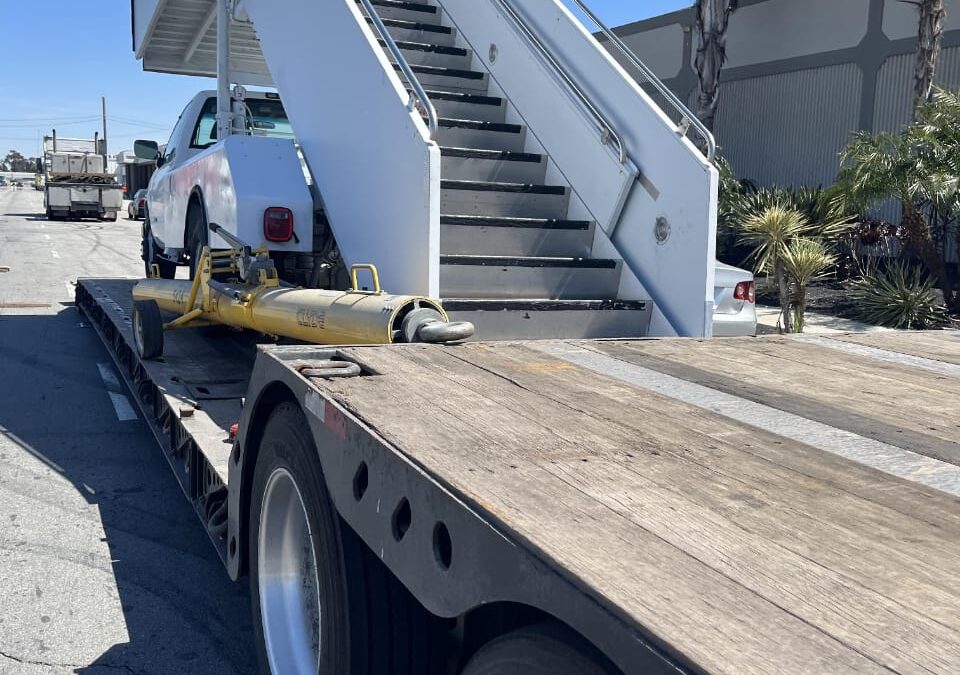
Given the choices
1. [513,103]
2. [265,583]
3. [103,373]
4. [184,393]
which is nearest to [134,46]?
[103,373]

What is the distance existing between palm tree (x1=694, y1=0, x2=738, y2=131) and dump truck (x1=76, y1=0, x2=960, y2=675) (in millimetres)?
9982

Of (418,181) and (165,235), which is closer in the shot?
(418,181)

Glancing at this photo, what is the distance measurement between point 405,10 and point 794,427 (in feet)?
21.5

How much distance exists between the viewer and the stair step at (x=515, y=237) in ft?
19.2

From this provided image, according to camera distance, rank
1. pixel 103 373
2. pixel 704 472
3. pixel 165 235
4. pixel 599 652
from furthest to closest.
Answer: pixel 165 235 < pixel 103 373 < pixel 704 472 < pixel 599 652

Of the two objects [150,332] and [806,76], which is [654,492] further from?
[806,76]

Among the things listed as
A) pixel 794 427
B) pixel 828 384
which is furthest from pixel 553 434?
pixel 828 384

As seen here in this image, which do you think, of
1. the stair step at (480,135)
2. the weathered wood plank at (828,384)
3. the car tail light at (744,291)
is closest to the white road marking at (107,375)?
the stair step at (480,135)

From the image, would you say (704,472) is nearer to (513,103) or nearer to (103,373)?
(513,103)

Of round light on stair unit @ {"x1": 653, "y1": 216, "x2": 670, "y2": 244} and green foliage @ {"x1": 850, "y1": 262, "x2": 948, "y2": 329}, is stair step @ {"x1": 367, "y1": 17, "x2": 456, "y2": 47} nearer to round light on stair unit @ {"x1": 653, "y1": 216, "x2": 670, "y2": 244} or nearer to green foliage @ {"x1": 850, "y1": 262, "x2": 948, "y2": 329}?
round light on stair unit @ {"x1": 653, "y1": 216, "x2": 670, "y2": 244}

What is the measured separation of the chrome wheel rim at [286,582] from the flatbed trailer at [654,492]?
229mm

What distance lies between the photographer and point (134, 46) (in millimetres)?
12602

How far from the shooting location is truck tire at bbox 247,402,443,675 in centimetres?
228

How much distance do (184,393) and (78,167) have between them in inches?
1464
